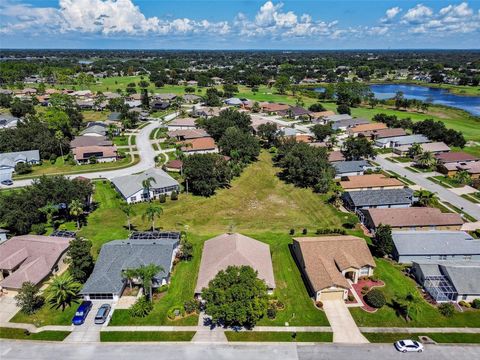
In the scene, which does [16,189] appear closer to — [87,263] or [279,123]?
[87,263]

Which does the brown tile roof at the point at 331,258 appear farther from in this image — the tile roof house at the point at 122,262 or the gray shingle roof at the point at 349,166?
the gray shingle roof at the point at 349,166

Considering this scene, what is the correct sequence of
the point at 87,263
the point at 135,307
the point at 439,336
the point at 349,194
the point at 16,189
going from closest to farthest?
the point at 439,336 < the point at 135,307 < the point at 87,263 < the point at 349,194 < the point at 16,189

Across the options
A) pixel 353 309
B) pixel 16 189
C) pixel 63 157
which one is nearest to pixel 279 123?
pixel 63 157

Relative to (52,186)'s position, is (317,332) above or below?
below

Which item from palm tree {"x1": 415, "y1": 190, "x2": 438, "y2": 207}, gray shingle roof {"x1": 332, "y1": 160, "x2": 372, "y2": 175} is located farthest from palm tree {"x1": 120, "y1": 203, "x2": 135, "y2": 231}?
palm tree {"x1": 415, "y1": 190, "x2": 438, "y2": 207}

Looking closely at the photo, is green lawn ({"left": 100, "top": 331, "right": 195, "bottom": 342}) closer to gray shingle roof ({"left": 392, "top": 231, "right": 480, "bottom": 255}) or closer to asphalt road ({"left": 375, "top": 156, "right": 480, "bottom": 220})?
gray shingle roof ({"left": 392, "top": 231, "right": 480, "bottom": 255})
